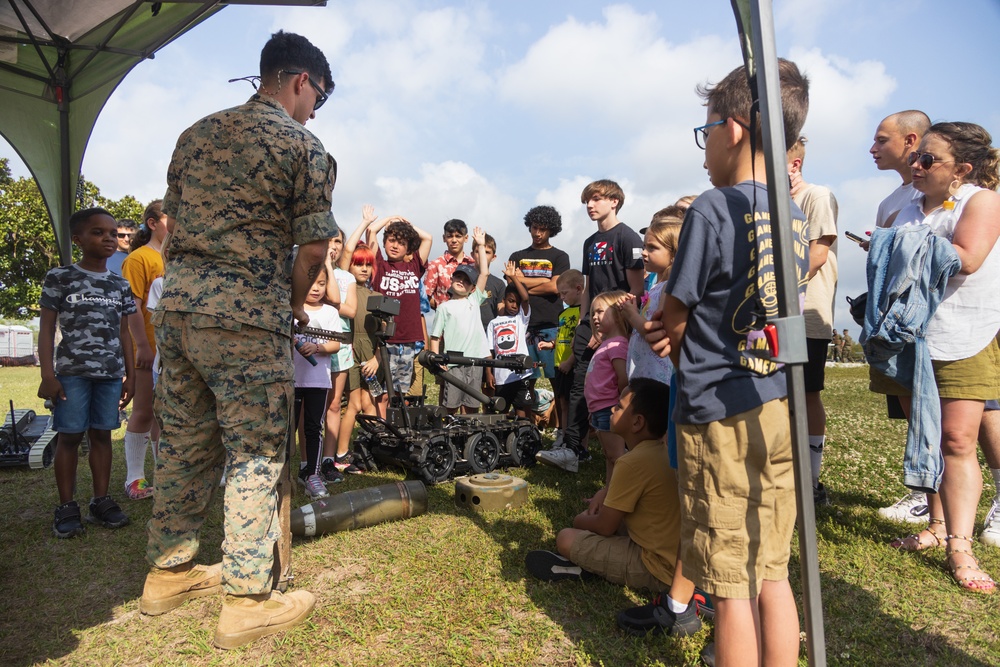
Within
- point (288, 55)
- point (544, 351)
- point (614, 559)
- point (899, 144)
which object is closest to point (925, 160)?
point (899, 144)

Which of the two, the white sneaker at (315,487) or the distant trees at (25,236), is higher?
the distant trees at (25,236)

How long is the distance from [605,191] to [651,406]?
294 centimetres

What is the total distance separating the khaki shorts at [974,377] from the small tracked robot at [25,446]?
7.03 meters

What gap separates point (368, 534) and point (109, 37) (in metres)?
4.93

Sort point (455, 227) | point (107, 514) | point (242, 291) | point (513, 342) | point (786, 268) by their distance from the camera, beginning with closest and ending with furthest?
point (786, 268), point (242, 291), point (107, 514), point (513, 342), point (455, 227)

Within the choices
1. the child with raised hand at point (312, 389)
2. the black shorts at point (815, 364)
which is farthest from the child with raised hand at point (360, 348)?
the black shorts at point (815, 364)

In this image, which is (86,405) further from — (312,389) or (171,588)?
(171,588)

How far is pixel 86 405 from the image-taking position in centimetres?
406

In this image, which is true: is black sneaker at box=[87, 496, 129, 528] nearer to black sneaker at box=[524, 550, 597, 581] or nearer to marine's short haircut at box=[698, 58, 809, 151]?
black sneaker at box=[524, 550, 597, 581]

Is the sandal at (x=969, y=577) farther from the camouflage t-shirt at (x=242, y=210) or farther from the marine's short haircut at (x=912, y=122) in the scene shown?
the camouflage t-shirt at (x=242, y=210)

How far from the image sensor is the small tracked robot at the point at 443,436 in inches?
196

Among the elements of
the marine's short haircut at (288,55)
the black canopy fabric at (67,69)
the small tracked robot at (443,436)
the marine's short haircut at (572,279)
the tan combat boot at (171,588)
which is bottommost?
the tan combat boot at (171,588)

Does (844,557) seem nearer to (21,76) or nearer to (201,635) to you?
(201,635)

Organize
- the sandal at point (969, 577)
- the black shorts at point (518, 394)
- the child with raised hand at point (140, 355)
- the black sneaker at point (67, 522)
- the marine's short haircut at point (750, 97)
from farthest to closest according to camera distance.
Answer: the black shorts at point (518, 394) < the child with raised hand at point (140, 355) < the black sneaker at point (67, 522) < the sandal at point (969, 577) < the marine's short haircut at point (750, 97)
